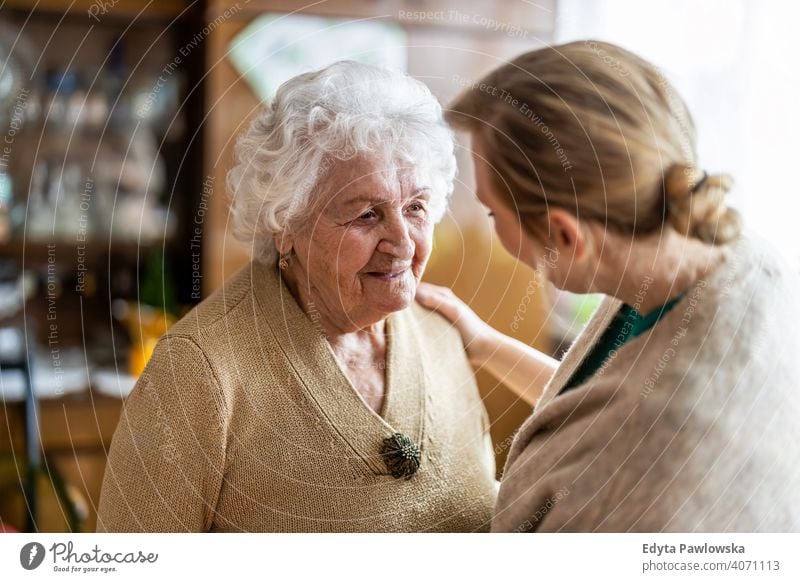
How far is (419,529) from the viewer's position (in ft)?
2.32

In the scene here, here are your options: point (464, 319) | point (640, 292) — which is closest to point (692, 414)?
point (640, 292)

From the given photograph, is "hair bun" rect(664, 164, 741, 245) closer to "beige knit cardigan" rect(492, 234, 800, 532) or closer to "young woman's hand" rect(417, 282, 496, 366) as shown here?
"beige knit cardigan" rect(492, 234, 800, 532)

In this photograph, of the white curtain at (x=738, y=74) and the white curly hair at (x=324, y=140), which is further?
the white curtain at (x=738, y=74)

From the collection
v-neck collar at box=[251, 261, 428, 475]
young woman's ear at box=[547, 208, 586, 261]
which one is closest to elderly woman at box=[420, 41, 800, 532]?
young woman's ear at box=[547, 208, 586, 261]

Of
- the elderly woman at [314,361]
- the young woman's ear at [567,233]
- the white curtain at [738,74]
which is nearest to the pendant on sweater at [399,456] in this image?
the elderly woman at [314,361]

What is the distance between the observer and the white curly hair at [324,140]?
0.62 m

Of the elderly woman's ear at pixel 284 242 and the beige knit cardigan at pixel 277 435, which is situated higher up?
the elderly woman's ear at pixel 284 242

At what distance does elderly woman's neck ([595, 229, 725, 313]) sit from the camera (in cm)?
63

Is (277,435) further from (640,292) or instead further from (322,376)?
(640,292)

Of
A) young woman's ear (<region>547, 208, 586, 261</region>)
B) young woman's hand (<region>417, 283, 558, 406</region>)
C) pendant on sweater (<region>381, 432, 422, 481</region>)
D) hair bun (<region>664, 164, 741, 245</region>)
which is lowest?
pendant on sweater (<region>381, 432, 422, 481</region>)

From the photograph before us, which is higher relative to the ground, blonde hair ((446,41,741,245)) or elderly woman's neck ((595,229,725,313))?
blonde hair ((446,41,741,245))

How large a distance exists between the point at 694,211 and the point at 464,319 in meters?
0.22

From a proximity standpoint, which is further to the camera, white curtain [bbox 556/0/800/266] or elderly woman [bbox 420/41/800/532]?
white curtain [bbox 556/0/800/266]

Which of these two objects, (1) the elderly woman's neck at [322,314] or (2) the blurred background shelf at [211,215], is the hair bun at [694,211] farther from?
(1) the elderly woman's neck at [322,314]
